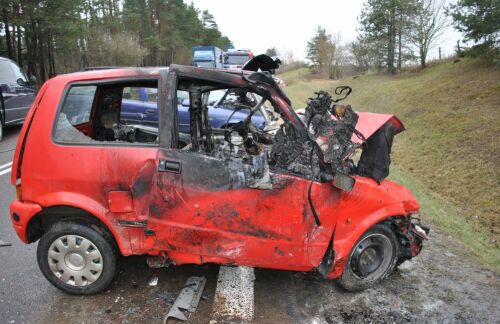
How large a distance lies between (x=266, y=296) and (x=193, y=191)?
3.98 ft

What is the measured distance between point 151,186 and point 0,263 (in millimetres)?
2108

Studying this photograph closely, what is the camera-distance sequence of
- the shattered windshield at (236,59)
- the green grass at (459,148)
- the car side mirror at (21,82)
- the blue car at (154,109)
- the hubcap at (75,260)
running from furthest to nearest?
the shattered windshield at (236,59) < the car side mirror at (21,82) < the green grass at (459,148) < the blue car at (154,109) < the hubcap at (75,260)

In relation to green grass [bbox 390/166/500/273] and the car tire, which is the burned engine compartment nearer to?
the car tire

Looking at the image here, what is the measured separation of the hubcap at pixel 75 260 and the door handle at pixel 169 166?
94cm

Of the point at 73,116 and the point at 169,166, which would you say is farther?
the point at 73,116

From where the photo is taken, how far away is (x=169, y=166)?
3.08 metres

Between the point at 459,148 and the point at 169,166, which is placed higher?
the point at 169,166

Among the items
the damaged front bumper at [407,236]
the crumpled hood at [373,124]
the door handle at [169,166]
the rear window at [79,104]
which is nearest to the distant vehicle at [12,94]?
the rear window at [79,104]

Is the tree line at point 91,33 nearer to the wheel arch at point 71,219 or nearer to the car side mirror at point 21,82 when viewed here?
the car side mirror at point 21,82

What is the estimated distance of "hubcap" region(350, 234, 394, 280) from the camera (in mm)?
3496

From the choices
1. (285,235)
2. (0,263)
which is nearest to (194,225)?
(285,235)

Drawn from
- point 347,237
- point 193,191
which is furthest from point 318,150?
point 193,191

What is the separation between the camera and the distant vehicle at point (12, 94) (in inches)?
382

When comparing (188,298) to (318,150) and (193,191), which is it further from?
(318,150)
